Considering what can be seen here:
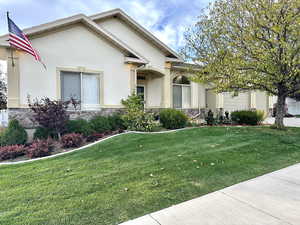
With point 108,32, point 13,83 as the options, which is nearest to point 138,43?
point 108,32

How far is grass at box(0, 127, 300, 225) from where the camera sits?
9.40 ft

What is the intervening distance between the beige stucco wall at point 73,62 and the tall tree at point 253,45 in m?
4.16

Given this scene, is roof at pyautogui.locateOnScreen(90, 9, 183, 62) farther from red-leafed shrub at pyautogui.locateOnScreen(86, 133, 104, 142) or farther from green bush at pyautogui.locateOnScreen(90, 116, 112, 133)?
red-leafed shrub at pyautogui.locateOnScreen(86, 133, 104, 142)

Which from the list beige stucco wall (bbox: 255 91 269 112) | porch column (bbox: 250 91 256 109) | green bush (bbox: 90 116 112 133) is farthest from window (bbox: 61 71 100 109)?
beige stucco wall (bbox: 255 91 269 112)

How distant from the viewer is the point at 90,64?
9125mm

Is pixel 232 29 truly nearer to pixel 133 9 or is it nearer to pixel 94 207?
pixel 133 9

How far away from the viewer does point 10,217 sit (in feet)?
9.02

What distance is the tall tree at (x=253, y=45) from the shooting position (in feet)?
23.3

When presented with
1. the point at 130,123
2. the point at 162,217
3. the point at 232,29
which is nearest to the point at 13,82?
the point at 130,123

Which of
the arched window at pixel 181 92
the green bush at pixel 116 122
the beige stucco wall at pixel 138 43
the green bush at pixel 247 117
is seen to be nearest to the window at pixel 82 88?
the green bush at pixel 116 122

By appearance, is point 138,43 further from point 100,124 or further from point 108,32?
point 100,124

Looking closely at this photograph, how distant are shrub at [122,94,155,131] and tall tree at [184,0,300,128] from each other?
3219 millimetres

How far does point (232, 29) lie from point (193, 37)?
2.45 meters

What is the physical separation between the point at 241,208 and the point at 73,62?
863 centimetres
